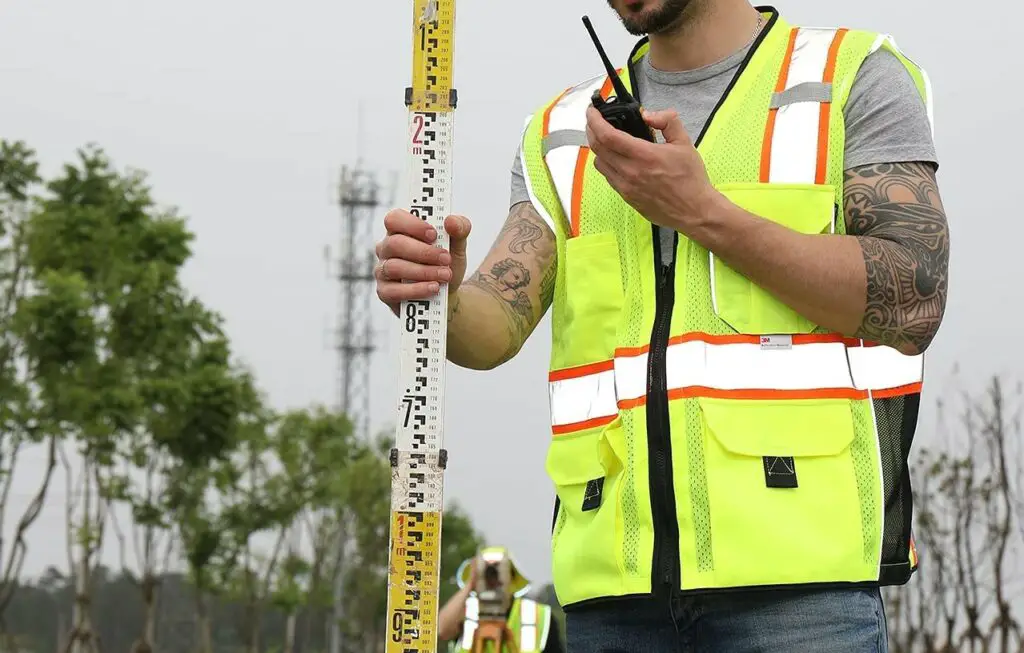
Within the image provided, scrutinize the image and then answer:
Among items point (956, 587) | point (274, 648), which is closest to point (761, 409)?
point (956, 587)

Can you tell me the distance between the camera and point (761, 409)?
2.72 meters

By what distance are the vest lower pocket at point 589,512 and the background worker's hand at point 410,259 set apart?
0.40 metres

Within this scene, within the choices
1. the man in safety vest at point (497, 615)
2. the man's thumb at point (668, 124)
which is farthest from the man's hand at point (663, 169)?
the man in safety vest at point (497, 615)

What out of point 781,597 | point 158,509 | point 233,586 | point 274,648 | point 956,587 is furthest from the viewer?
point 274,648

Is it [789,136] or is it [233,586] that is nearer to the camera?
[789,136]

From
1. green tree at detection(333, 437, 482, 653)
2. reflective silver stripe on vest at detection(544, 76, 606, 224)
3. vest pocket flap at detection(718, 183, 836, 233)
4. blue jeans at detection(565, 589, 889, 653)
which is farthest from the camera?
green tree at detection(333, 437, 482, 653)

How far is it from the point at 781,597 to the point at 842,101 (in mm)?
946

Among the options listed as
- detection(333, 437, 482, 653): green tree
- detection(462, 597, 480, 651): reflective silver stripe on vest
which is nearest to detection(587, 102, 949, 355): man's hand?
detection(462, 597, 480, 651): reflective silver stripe on vest

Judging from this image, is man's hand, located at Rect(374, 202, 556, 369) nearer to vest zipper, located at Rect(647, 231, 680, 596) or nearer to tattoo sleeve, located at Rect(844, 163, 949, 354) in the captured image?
vest zipper, located at Rect(647, 231, 680, 596)

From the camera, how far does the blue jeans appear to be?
8.51ft

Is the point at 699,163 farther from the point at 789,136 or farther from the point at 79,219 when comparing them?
the point at 79,219

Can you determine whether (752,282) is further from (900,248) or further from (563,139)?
(563,139)

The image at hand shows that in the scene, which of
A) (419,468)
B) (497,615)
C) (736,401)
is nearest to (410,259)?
(419,468)

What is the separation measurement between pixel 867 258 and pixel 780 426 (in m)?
0.34
